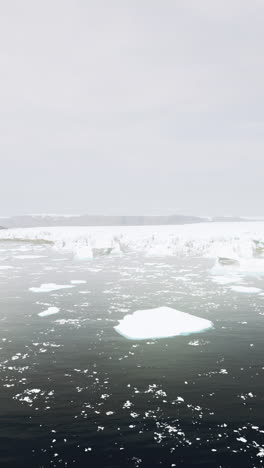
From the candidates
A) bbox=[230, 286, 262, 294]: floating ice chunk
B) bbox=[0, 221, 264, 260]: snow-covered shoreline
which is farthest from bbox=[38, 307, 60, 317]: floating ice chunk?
bbox=[0, 221, 264, 260]: snow-covered shoreline

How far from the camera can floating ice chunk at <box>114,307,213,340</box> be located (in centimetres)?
1377

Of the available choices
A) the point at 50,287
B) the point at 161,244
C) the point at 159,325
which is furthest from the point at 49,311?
the point at 161,244

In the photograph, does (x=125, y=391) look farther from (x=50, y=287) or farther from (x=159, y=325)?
(x=50, y=287)

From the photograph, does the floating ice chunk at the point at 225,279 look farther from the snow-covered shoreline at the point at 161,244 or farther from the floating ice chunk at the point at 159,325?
the floating ice chunk at the point at 159,325

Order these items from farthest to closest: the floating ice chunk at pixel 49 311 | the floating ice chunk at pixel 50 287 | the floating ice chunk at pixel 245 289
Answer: the floating ice chunk at pixel 50 287 < the floating ice chunk at pixel 245 289 < the floating ice chunk at pixel 49 311

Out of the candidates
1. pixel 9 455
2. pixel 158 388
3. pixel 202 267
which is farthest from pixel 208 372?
pixel 202 267

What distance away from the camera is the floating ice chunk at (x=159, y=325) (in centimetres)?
1377

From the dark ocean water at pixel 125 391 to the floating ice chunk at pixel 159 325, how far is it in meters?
0.40

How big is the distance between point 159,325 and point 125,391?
5.13 metres

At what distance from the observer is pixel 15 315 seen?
16.5m

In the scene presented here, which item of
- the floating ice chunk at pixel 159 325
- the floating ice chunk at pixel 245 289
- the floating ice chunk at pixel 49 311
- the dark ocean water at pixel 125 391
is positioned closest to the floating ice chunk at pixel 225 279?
the floating ice chunk at pixel 245 289

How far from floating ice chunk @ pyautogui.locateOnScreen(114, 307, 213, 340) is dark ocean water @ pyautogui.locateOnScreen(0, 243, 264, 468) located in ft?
1.30

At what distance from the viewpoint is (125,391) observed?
9258 millimetres

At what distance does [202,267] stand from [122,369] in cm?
2405
